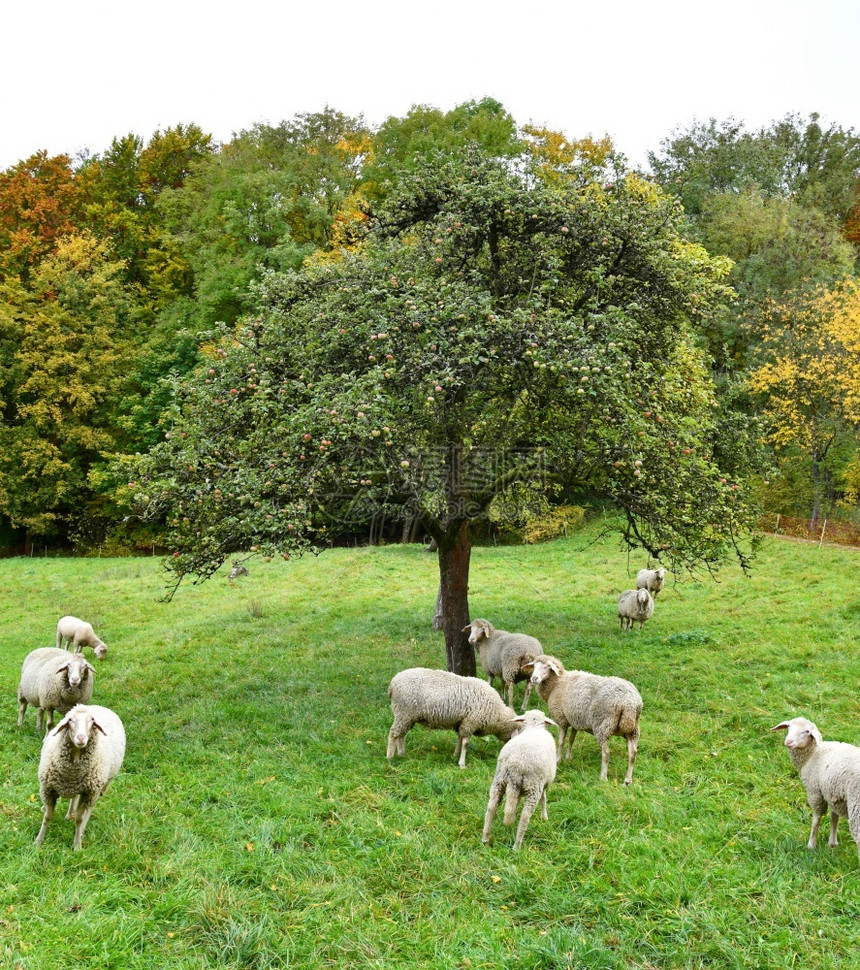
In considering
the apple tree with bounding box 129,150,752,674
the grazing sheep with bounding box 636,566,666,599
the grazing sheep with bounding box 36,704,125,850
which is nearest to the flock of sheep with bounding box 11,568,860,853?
the grazing sheep with bounding box 36,704,125,850

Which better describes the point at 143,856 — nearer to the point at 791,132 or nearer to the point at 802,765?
the point at 802,765

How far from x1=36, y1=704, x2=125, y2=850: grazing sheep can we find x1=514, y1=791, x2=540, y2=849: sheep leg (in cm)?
447

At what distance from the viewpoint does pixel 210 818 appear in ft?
26.8

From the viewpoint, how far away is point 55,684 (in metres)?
10.8

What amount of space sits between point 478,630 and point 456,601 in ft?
2.90

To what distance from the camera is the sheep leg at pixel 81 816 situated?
A: 24.7ft

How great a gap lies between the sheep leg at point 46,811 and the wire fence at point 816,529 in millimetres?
24449

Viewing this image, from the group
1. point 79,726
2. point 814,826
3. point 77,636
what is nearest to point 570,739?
point 814,826

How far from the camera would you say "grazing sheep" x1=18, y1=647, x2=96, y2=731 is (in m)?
10.8

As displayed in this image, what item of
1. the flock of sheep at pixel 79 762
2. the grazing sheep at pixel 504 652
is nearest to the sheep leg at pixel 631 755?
the grazing sheep at pixel 504 652

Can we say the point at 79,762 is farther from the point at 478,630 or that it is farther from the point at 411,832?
the point at 478,630

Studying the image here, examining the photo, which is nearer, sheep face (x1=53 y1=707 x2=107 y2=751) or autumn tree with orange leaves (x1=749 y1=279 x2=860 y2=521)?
sheep face (x1=53 y1=707 x2=107 y2=751)

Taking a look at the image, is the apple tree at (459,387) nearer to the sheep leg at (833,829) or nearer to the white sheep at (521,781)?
the white sheep at (521,781)

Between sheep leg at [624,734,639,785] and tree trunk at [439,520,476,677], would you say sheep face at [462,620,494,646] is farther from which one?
sheep leg at [624,734,639,785]
